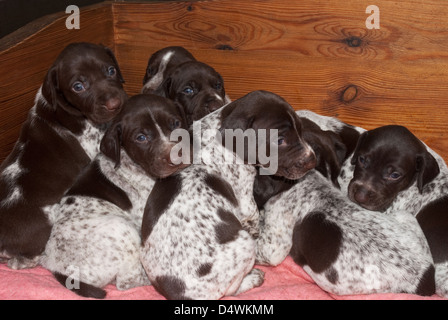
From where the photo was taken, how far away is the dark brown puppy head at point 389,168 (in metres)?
5.18

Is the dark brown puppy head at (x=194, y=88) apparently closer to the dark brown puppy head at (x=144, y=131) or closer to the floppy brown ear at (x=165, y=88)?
the floppy brown ear at (x=165, y=88)

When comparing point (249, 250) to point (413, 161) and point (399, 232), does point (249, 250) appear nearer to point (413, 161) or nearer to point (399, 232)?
point (399, 232)

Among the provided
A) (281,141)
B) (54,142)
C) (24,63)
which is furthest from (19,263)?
(281,141)

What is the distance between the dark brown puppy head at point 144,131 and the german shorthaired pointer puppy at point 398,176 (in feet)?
5.81

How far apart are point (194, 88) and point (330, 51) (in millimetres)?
1700

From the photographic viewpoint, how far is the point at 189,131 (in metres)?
5.34

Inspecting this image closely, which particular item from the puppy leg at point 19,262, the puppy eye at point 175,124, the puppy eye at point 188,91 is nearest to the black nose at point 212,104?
the puppy eye at point 188,91

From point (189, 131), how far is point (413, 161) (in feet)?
6.76

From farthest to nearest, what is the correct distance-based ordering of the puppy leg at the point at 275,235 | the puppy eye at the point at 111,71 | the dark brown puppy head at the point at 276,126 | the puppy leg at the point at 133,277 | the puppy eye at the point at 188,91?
the puppy eye at the point at 188,91
the puppy eye at the point at 111,71
the puppy leg at the point at 275,235
the puppy leg at the point at 133,277
the dark brown puppy head at the point at 276,126

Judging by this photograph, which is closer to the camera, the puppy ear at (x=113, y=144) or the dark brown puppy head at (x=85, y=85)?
the puppy ear at (x=113, y=144)

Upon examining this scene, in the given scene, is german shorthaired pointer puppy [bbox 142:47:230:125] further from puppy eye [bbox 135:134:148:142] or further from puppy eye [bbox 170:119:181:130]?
puppy eye [bbox 135:134:148:142]

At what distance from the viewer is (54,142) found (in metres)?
5.61

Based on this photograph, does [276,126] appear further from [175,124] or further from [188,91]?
[188,91]
